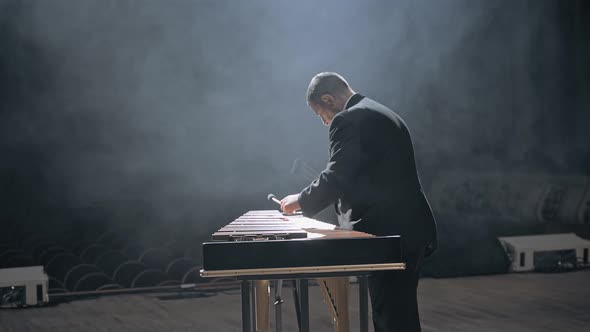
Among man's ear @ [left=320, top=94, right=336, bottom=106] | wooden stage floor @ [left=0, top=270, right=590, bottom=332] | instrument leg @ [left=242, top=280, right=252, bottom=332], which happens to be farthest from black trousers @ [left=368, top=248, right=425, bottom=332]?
wooden stage floor @ [left=0, top=270, right=590, bottom=332]

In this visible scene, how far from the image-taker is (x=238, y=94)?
6703 millimetres

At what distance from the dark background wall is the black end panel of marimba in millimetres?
4301

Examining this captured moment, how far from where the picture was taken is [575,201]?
731 cm

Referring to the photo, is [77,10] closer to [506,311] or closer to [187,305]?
[187,305]

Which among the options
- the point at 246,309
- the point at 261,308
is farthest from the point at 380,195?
the point at 261,308

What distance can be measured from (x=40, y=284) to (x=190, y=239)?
4.58 feet

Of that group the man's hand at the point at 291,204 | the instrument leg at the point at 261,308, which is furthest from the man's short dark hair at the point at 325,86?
the instrument leg at the point at 261,308

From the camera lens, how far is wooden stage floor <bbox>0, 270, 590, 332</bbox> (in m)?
4.62

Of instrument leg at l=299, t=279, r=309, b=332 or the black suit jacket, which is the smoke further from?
instrument leg at l=299, t=279, r=309, b=332

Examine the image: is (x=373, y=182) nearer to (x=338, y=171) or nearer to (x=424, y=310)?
(x=338, y=171)

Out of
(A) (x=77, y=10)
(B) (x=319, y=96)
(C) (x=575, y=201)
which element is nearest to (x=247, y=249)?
(B) (x=319, y=96)

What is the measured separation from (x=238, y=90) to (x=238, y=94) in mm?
38

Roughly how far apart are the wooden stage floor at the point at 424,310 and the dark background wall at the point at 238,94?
97cm

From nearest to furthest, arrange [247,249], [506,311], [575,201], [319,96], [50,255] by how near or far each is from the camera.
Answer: [247,249], [319,96], [506,311], [50,255], [575,201]
